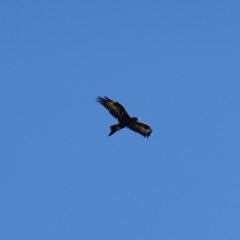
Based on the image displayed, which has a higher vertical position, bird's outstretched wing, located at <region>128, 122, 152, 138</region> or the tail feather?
bird's outstretched wing, located at <region>128, 122, 152, 138</region>

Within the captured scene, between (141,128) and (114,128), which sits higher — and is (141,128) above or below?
above

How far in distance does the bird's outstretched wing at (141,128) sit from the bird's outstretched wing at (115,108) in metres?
0.79

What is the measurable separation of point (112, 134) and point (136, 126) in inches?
78.7

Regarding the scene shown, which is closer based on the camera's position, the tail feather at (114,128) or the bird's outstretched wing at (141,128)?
the tail feather at (114,128)

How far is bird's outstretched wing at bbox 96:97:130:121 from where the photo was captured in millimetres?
46281

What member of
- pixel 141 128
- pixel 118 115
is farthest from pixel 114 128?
pixel 141 128

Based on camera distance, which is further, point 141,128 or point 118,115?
point 141,128

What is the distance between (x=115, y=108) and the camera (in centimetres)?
4641

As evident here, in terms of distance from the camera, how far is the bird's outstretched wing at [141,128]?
155ft

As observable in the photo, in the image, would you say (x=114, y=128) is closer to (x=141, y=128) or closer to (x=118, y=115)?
(x=118, y=115)

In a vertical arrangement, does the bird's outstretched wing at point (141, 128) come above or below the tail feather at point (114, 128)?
above

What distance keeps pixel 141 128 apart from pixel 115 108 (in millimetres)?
2230

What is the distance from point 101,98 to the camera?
46.9 m

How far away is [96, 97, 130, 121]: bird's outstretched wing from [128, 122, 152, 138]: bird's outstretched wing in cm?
79
